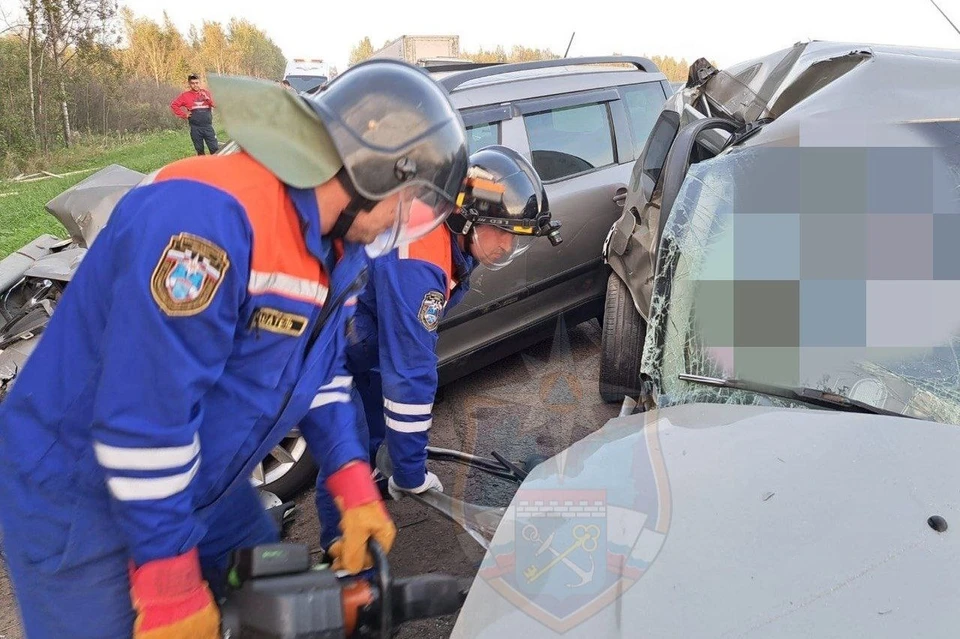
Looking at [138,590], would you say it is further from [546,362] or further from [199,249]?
[546,362]

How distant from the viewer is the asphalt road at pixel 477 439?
8.25 feet

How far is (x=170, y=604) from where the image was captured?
1.24 m

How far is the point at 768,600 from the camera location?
1.10 metres

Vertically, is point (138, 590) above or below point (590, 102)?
below

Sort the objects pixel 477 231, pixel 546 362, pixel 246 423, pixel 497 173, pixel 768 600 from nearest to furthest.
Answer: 1. pixel 768 600
2. pixel 246 423
3. pixel 477 231
4. pixel 497 173
5. pixel 546 362

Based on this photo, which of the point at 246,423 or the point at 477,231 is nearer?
the point at 246,423

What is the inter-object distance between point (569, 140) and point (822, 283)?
8.36 feet

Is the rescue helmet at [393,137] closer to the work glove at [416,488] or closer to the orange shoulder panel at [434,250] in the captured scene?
the orange shoulder panel at [434,250]

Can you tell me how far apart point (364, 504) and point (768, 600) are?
0.95m

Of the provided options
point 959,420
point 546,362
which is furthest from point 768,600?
point 546,362

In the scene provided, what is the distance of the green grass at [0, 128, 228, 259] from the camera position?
8570mm

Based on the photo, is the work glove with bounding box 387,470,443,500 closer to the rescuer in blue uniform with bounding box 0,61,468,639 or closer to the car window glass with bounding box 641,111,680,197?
the rescuer in blue uniform with bounding box 0,61,468,639

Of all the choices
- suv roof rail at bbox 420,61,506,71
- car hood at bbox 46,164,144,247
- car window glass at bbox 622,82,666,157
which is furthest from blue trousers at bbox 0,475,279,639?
car window glass at bbox 622,82,666,157

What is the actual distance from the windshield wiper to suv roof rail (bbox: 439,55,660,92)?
6.03 ft
